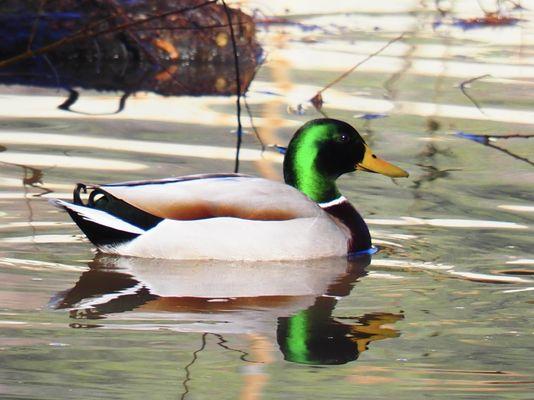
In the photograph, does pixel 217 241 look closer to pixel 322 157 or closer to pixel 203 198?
pixel 203 198

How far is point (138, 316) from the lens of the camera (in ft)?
23.7

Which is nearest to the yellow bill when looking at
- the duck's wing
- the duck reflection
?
the duck reflection

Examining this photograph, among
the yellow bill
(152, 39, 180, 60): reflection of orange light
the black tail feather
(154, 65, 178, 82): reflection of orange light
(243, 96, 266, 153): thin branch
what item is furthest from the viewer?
(152, 39, 180, 60): reflection of orange light

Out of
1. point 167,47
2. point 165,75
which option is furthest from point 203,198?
point 167,47

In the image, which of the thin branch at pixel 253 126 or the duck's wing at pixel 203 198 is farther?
the thin branch at pixel 253 126

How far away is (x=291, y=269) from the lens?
844 centimetres

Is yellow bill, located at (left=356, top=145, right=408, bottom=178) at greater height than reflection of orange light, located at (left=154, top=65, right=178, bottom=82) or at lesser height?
greater

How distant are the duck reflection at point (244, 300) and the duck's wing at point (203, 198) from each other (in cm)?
26

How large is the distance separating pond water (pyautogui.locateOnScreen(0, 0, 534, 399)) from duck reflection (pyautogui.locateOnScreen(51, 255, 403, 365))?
15mm

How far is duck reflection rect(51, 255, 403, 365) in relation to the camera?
6949 millimetres

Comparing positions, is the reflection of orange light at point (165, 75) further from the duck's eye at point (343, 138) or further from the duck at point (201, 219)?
the duck at point (201, 219)

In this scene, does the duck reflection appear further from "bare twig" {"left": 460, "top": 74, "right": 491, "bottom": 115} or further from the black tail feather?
"bare twig" {"left": 460, "top": 74, "right": 491, "bottom": 115}

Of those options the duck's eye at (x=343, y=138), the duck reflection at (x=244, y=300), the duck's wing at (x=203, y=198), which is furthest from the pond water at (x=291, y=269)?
the duck's eye at (x=343, y=138)

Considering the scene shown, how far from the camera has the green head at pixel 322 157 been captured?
30.1ft
